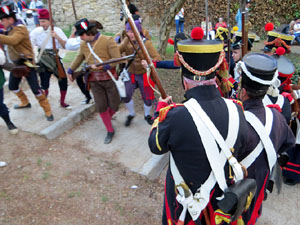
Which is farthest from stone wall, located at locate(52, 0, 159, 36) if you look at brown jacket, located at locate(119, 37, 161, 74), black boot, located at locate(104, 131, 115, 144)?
black boot, located at locate(104, 131, 115, 144)

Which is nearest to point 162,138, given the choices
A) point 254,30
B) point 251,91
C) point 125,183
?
point 251,91

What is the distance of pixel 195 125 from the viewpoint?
1.70m

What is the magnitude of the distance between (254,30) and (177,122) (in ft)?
53.1

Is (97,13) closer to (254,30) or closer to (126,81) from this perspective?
(254,30)

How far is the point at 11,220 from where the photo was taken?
124 inches

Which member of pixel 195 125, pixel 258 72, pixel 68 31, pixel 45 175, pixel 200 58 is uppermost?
pixel 200 58

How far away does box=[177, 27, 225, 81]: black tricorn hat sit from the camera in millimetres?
1723

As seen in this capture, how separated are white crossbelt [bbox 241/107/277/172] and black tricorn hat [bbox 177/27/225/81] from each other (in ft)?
1.70

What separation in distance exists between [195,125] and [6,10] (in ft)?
13.9

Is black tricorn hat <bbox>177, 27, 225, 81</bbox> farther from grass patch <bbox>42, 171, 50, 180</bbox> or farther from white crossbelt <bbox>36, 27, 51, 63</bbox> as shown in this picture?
white crossbelt <bbox>36, 27, 51, 63</bbox>

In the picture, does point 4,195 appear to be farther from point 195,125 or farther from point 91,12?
point 91,12

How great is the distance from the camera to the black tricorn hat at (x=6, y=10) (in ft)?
14.3

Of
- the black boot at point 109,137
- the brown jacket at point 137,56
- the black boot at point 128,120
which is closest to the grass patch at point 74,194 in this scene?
the black boot at point 109,137

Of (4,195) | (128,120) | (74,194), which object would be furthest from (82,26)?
(4,195)
